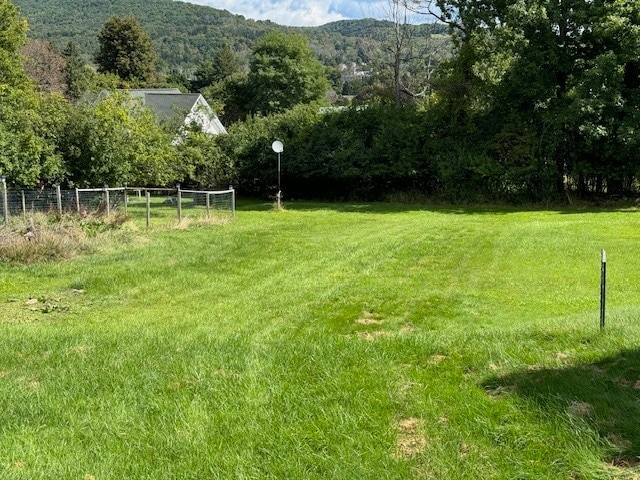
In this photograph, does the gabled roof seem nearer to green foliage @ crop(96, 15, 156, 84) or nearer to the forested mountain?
green foliage @ crop(96, 15, 156, 84)

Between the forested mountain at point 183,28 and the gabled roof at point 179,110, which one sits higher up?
the forested mountain at point 183,28

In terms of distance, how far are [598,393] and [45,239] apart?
10004mm

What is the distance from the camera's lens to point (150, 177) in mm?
20312

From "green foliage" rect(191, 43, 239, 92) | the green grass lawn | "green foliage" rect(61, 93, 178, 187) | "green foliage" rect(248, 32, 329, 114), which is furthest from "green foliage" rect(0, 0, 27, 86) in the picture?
"green foliage" rect(191, 43, 239, 92)

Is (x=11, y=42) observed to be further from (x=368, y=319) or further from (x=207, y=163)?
(x=368, y=319)

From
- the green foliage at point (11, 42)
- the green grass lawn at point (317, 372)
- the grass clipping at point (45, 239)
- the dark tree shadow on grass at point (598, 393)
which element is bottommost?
the green grass lawn at point (317, 372)

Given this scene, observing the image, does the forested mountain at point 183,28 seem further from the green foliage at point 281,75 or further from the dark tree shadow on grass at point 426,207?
the dark tree shadow on grass at point 426,207

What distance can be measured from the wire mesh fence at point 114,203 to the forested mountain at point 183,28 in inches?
3225

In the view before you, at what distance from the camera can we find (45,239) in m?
10.8

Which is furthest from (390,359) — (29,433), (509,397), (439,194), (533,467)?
(439,194)

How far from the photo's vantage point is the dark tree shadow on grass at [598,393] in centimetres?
302

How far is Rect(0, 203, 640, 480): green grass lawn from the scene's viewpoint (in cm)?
296

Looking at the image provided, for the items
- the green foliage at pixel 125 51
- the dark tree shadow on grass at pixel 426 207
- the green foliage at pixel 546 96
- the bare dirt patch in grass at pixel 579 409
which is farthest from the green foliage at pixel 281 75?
the bare dirt patch in grass at pixel 579 409

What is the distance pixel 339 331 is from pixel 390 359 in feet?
5.67
